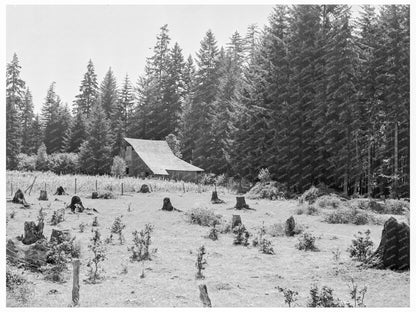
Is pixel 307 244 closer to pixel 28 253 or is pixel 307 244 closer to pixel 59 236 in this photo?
pixel 59 236

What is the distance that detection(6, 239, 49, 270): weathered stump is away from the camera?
11.3 meters

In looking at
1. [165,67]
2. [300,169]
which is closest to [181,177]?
[300,169]

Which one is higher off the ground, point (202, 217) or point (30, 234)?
point (30, 234)

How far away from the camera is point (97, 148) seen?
57.1 metres

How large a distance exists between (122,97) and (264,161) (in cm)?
3705

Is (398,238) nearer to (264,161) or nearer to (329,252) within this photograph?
(329,252)

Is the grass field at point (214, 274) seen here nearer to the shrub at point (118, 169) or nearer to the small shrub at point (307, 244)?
the small shrub at point (307, 244)

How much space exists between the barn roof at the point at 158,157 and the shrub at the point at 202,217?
24857 millimetres

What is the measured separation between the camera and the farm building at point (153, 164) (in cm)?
4712

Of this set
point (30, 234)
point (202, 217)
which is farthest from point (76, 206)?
point (30, 234)

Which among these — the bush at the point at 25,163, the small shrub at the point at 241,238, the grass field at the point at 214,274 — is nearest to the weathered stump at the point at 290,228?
the grass field at the point at 214,274

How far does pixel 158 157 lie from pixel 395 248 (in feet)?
131

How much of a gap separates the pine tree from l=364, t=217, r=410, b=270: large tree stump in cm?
4788

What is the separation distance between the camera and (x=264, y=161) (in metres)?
41.6
